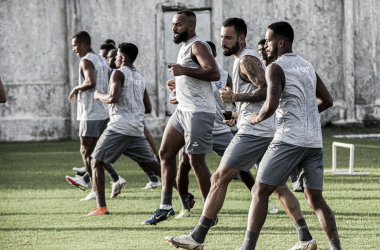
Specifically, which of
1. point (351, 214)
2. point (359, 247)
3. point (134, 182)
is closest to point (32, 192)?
point (134, 182)

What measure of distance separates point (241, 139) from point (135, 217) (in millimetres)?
2053

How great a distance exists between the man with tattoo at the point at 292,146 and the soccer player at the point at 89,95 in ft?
13.3

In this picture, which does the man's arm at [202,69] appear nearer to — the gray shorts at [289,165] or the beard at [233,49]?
the beard at [233,49]

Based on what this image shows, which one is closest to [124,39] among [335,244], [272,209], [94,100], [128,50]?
[94,100]

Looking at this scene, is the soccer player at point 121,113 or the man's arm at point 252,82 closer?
the man's arm at point 252,82

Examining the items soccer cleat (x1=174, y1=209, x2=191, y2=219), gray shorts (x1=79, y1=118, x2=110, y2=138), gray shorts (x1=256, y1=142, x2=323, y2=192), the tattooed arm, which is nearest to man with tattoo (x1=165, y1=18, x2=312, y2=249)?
gray shorts (x1=256, y1=142, x2=323, y2=192)

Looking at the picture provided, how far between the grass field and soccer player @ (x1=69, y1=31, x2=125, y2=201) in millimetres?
706

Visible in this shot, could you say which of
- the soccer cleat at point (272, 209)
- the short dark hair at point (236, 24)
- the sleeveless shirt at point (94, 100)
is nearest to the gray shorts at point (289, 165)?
the short dark hair at point (236, 24)

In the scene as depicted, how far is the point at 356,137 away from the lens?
17781 mm

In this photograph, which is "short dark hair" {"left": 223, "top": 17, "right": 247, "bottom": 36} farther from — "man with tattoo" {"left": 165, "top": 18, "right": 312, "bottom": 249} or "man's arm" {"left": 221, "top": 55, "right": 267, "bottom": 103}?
"man's arm" {"left": 221, "top": 55, "right": 267, "bottom": 103}

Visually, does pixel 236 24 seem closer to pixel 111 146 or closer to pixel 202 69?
pixel 202 69

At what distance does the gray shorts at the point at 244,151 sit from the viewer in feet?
18.4

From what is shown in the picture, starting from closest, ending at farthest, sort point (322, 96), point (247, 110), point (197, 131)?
point (322, 96) → point (247, 110) → point (197, 131)

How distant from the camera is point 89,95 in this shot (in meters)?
8.96
